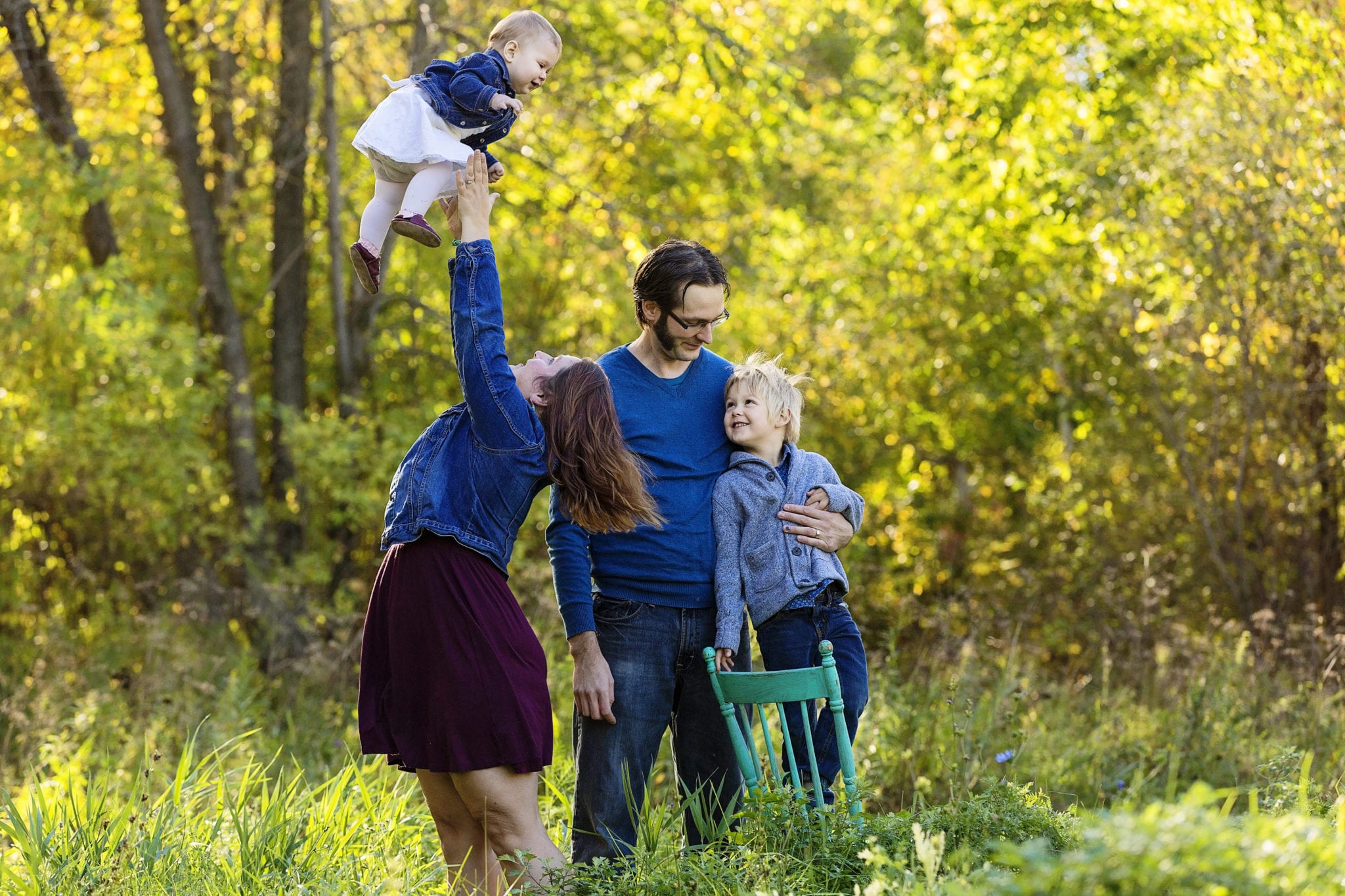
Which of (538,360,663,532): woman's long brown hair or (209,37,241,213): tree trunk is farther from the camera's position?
(209,37,241,213): tree trunk

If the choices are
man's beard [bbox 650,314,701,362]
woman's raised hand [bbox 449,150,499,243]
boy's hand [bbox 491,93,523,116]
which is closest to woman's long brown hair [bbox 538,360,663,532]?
man's beard [bbox 650,314,701,362]

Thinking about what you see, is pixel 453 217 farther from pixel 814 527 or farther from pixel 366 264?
pixel 814 527

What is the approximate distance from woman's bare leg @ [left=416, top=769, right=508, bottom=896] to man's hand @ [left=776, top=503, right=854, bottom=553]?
1.04 meters

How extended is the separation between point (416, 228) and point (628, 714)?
50.6 inches

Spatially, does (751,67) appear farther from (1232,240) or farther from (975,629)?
(975,629)

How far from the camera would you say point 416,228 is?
2.88 m

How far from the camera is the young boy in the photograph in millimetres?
3195

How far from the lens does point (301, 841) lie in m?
3.51

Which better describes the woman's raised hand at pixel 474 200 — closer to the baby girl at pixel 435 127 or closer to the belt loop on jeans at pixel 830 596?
the baby girl at pixel 435 127

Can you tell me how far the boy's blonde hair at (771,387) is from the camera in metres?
3.26

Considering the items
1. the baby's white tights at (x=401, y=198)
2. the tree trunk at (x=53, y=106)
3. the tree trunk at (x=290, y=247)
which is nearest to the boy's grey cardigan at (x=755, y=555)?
the baby's white tights at (x=401, y=198)

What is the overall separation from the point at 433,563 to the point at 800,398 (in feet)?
3.75

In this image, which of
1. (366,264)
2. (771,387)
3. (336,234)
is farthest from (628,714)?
(336,234)

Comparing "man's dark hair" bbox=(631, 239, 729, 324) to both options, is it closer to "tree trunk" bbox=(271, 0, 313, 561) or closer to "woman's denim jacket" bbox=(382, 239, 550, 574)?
"woman's denim jacket" bbox=(382, 239, 550, 574)
